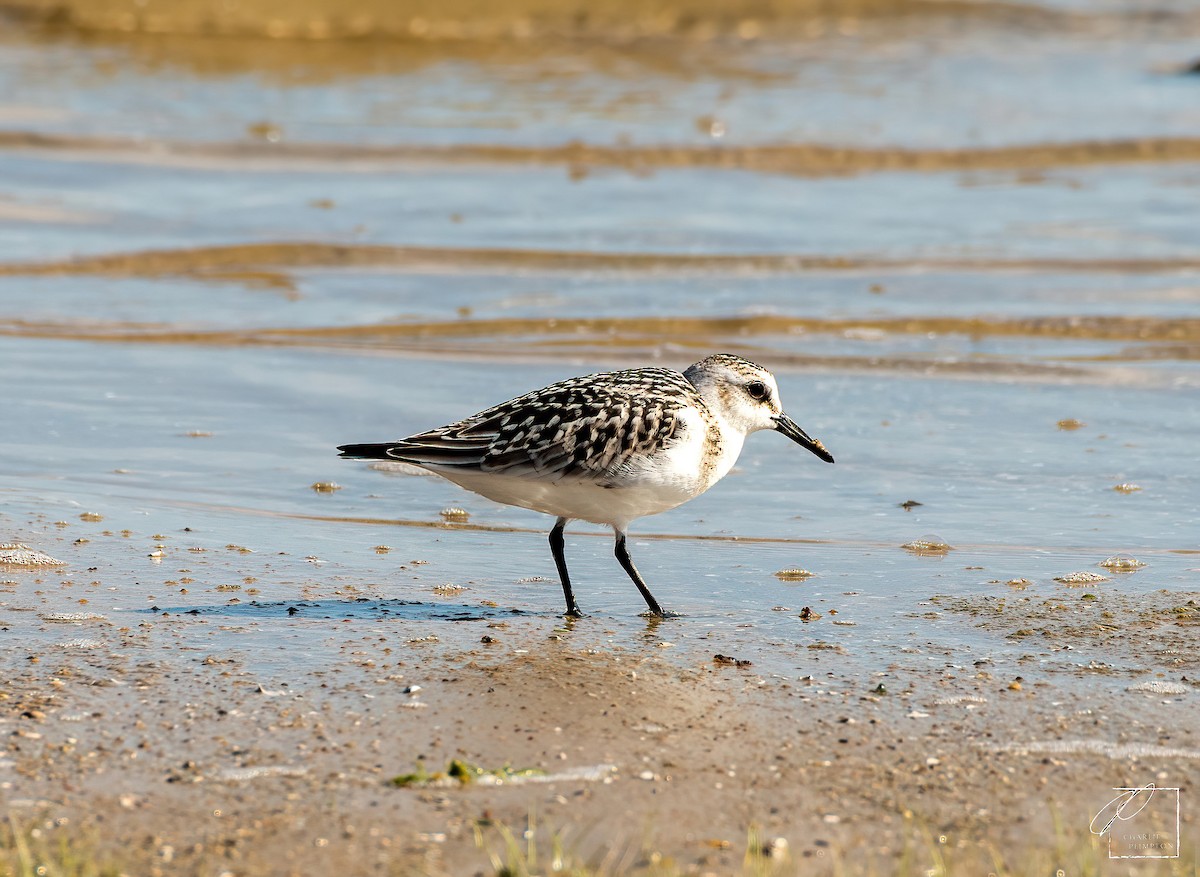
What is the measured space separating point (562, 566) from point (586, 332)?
524 centimetres

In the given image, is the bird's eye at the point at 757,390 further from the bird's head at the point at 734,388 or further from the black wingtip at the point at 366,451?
the black wingtip at the point at 366,451

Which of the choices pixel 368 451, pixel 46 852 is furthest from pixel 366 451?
pixel 46 852

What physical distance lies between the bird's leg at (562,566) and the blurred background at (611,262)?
0.26 metres

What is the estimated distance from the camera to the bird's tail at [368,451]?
569 cm

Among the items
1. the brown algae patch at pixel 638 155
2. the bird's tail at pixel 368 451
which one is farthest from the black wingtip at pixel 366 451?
the brown algae patch at pixel 638 155

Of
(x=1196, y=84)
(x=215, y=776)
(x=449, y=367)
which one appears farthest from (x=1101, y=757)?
(x=1196, y=84)

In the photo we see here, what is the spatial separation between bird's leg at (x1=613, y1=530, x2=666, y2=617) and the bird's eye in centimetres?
74

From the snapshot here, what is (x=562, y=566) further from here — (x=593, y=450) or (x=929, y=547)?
(x=929, y=547)

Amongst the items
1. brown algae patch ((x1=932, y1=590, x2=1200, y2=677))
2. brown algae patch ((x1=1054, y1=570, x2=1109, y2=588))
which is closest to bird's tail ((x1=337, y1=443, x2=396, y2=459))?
brown algae patch ((x1=932, y1=590, x2=1200, y2=677))

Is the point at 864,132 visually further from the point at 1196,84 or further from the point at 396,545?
the point at 396,545

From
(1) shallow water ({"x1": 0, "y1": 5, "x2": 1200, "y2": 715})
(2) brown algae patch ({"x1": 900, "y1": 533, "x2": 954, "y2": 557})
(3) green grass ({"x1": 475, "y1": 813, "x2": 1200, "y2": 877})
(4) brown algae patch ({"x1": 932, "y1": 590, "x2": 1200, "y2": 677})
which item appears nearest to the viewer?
(3) green grass ({"x1": 475, "y1": 813, "x2": 1200, "y2": 877})

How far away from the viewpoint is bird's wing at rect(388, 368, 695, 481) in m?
5.71

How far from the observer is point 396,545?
680 cm

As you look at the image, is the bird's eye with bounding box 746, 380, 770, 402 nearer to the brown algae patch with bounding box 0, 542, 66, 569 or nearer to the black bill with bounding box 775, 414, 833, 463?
the black bill with bounding box 775, 414, 833, 463
